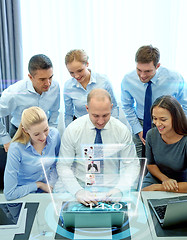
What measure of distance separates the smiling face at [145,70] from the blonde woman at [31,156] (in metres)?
0.90

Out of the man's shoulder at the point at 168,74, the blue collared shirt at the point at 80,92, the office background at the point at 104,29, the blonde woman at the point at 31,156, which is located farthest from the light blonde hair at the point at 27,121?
the office background at the point at 104,29

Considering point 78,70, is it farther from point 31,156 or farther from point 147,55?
point 31,156

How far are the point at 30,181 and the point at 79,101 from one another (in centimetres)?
95

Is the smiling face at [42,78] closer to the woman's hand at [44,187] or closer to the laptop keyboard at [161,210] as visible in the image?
the woman's hand at [44,187]

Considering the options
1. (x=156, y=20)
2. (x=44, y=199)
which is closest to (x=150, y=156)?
(x=44, y=199)

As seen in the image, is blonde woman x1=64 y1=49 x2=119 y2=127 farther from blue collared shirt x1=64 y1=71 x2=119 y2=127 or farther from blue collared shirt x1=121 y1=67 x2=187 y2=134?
blue collared shirt x1=121 y1=67 x2=187 y2=134

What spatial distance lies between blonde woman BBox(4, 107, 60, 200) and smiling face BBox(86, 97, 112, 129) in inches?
12.7

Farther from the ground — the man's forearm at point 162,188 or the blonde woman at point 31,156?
the blonde woman at point 31,156

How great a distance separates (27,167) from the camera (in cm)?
199

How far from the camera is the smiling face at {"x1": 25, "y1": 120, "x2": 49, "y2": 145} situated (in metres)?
1.91

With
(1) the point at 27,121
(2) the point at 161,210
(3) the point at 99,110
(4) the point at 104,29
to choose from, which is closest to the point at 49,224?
(2) the point at 161,210

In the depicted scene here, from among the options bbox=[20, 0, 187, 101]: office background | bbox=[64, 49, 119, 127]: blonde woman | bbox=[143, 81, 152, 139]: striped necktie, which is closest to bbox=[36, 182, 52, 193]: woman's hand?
bbox=[64, 49, 119, 127]: blonde woman

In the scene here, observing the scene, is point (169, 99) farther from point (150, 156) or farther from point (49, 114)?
point (49, 114)

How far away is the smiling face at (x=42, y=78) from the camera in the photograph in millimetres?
2293
